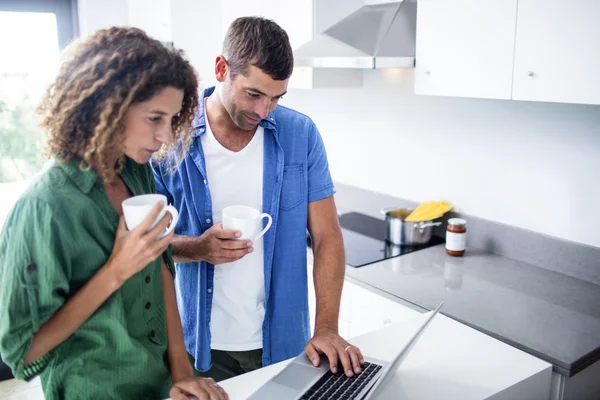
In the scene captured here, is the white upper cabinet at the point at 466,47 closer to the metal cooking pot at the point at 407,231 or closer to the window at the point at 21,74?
the metal cooking pot at the point at 407,231

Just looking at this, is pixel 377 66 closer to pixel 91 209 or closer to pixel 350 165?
→ pixel 350 165

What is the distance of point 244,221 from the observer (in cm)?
132

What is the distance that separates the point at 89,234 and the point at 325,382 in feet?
1.80

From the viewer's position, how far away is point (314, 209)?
1.64 meters

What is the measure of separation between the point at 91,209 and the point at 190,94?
319mm

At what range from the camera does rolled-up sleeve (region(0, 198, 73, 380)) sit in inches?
36.9

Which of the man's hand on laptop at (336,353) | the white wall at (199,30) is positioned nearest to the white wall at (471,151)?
the white wall at (199,30)

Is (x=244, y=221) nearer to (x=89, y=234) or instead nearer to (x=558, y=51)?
(x=89, y=234)

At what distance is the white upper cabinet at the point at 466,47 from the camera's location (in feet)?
6.06

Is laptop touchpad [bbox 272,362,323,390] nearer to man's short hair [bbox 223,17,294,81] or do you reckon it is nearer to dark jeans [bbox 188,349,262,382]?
dark jeans [bbox 188,349,262,382]

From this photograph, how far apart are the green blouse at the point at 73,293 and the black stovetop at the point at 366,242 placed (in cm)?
124

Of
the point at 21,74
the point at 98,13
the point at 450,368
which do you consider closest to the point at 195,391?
the point at 450,368

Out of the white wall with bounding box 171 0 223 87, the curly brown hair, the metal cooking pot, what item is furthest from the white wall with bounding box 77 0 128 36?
the curly brown hair

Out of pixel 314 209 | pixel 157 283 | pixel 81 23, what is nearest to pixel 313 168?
pixel 314 209
